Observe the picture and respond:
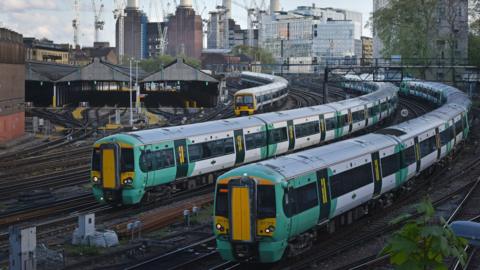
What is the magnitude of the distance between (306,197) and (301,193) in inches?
12.3

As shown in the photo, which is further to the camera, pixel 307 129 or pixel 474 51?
pixel 474 51

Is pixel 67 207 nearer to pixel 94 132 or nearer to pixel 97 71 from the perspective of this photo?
pixel 94 132

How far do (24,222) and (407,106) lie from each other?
5540cm

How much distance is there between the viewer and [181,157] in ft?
86.6

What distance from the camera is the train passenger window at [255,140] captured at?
30589mm

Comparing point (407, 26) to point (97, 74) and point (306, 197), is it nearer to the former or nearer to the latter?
point (97, 74)

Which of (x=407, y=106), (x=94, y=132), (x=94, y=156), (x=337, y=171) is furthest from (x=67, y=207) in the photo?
(x=407, y=106)

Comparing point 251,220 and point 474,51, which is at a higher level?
point 474,51

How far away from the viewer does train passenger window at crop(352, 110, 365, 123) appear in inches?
1758

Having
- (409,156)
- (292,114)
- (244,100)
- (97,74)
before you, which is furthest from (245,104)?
(409,156)

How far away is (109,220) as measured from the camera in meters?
23.6

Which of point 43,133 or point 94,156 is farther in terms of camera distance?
point 43,133

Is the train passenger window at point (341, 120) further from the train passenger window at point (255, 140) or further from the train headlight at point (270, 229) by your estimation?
the train headlight at point (270, 229)

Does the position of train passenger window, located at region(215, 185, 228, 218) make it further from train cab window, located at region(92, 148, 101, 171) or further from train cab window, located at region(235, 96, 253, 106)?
train cab window, located at region(235, 96, 253, 106)
